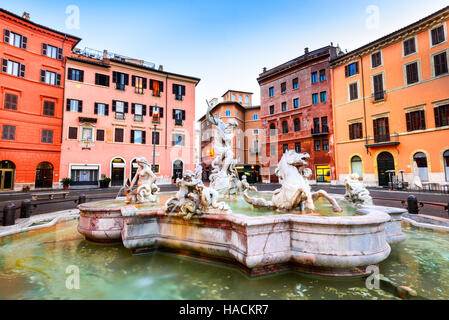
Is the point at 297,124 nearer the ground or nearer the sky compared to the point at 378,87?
nearer the ground

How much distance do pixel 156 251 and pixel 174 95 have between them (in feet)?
96.7

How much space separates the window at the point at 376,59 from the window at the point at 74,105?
3301cm

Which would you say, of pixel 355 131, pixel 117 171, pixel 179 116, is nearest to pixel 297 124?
pixel 355 131

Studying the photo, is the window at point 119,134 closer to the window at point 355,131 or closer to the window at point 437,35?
the window at point 355,131

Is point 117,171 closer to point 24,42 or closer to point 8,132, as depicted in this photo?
point 8,132

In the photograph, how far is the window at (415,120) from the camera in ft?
64.0

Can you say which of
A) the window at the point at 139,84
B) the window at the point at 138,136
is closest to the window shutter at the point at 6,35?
the window at the point at 139,84

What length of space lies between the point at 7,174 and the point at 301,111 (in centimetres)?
3414

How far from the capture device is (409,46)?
67.1ft

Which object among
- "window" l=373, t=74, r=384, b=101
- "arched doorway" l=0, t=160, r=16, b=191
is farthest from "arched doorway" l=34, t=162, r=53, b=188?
"window" l=373, t=74, r=384, b=101

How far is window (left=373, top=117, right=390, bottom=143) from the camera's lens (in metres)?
21.8

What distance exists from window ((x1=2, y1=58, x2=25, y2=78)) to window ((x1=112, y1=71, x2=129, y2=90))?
8.61m

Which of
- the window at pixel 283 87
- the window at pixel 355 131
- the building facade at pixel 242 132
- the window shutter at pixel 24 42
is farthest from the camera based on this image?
the building facade at pixel 242 132

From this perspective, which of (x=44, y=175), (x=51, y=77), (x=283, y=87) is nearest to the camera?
(x=44, y=175)
